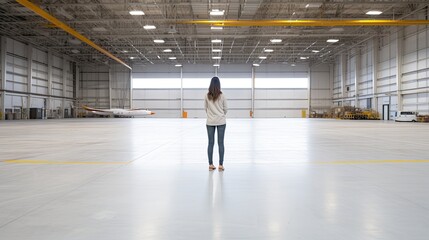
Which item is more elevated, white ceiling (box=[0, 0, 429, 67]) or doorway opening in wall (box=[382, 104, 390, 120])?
white ceiling (box=[0, 0, 429, 67])

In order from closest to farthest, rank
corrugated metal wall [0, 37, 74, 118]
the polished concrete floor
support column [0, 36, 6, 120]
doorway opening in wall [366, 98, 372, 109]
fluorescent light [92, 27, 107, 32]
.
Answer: the polished concrete floor → fluorescent light [92, 27, 107, 32] → support column [0, 36, 6, 120] → corrugated metal wall [0, 37, 74, 118] → doorway opening in wall [366, 98, 372, 109]

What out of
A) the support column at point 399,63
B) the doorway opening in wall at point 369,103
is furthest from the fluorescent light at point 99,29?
the doorway opening in wall at point 369,103

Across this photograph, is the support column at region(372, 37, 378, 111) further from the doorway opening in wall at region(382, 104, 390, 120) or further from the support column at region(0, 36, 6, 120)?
the support column at region(0, 36, 6, 120)

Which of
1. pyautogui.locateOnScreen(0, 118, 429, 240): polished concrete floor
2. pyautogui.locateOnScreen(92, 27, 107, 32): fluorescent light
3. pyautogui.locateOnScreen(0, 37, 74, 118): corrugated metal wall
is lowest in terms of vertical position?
pyautogui.locateOnScreen(0, 118, 429, 240): polished concrete floor

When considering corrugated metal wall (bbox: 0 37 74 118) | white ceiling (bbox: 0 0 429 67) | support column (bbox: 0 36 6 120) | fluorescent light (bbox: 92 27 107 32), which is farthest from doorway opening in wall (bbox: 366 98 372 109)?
support column (bbox: 0 36 6 120)

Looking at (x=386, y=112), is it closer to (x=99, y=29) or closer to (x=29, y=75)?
(x=99, y=29)

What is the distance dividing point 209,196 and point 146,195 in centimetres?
77

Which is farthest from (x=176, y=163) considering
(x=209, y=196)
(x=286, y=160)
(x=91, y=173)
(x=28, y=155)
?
(x=28, y=155)

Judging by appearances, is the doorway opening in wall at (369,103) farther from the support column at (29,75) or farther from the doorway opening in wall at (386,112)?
the support column at (29,75)

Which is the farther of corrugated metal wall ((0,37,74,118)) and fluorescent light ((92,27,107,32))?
corrugated metal wall ((0,37,74,118))

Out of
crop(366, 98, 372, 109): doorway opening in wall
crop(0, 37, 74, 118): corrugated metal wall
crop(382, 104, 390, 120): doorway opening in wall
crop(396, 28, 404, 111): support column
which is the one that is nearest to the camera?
crop(396, 28, 404, 111): support column

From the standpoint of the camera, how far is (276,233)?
3033mm

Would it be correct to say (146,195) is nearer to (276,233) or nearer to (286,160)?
(276,233)

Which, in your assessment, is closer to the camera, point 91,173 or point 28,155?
point 91,173
